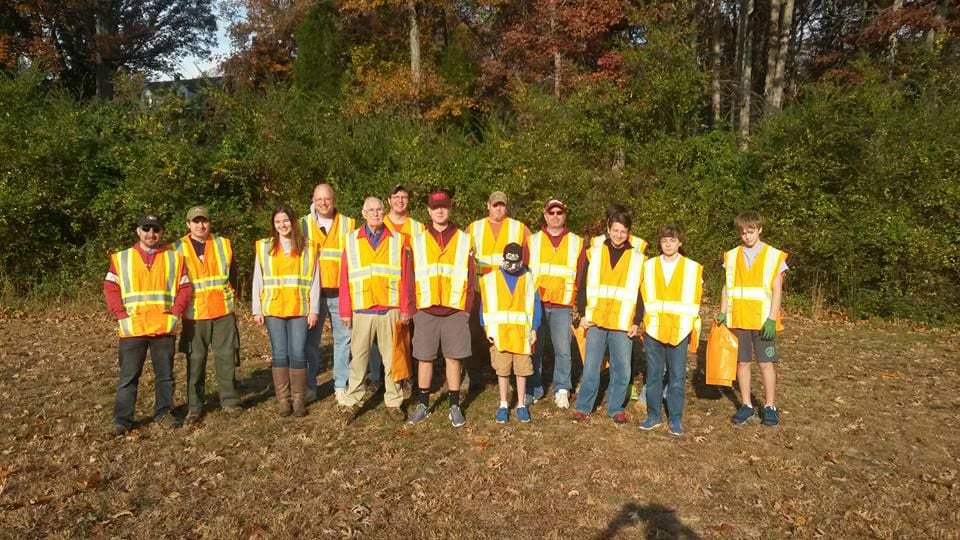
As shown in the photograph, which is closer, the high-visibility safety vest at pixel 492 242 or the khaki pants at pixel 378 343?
the khaki pants at pixel 378 343

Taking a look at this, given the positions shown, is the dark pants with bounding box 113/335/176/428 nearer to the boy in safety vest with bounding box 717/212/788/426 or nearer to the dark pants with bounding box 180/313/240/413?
the dark pants with bounding box 180/313/240/413

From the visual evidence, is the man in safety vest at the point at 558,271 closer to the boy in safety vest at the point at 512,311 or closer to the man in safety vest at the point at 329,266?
the boy in safety vest at the point at 512,311

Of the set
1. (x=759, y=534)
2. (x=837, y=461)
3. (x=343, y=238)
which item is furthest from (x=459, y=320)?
(x=837, y=461)

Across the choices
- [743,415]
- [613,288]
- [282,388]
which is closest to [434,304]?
[613,288]

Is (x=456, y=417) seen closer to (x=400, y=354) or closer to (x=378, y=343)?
(x=400, y=354)

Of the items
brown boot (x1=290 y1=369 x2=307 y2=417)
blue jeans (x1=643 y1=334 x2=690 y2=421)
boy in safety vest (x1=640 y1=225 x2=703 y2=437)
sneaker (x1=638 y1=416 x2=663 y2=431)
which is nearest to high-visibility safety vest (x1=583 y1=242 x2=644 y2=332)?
boy in safety vest (x1=640 y1=225 x2=703 y2=437)

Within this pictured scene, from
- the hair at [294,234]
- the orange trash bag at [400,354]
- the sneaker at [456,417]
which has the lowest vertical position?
the sneaker at [456,417]

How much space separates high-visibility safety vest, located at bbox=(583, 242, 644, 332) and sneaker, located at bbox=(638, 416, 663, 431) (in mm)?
898

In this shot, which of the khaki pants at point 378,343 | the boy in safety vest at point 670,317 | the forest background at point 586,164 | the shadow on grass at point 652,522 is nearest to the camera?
the shadow on grass at point 652,522

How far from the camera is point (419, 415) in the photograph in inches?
239

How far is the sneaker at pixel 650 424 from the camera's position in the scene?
19.4 feet

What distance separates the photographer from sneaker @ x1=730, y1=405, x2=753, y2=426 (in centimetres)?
607

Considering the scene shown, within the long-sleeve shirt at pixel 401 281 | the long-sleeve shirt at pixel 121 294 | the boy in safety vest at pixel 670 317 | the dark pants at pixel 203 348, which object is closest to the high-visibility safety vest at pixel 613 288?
the boy in safety vest at pixel 670 317

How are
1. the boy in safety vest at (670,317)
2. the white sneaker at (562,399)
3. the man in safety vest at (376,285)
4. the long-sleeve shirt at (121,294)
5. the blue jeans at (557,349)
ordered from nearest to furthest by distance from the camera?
1. the long-sleeve shirt at (121,294)
2. the boy in safety vest at (670,317)
3. the man in safety vest at (376,285)
4. the blue jeans at (557,349)
5. the white sneaker at (562,399)
